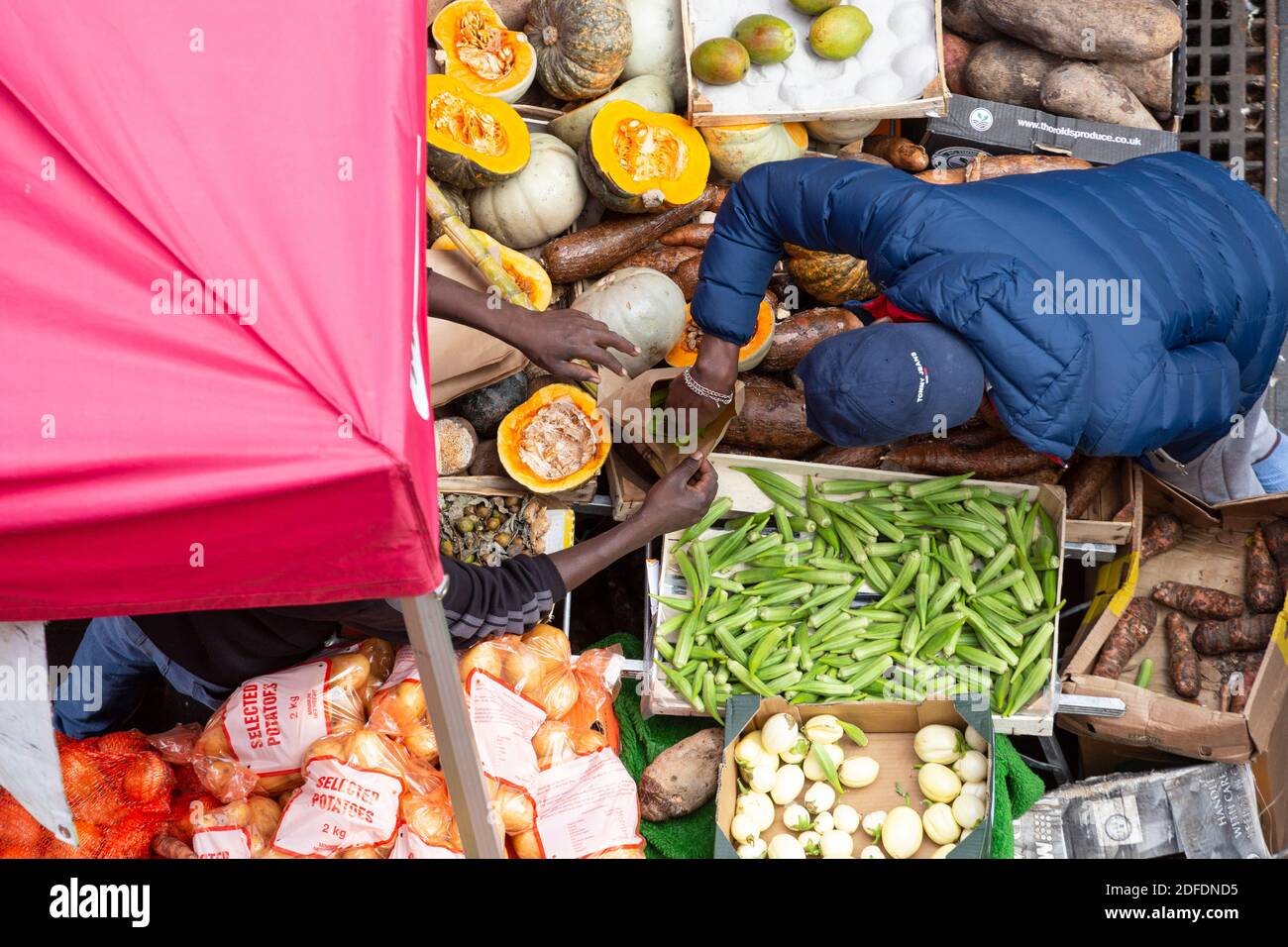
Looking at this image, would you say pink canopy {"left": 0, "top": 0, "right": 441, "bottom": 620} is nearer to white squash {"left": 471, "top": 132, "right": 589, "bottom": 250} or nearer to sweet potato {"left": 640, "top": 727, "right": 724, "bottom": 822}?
sweet potato {"left": 640, "top": 727, "right": 724, "bottom": 822}

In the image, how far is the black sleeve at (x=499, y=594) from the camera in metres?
2.77

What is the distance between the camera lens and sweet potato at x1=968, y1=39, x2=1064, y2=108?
4902mm

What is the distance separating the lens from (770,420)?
3.97 meters

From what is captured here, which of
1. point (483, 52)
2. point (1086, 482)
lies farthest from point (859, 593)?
point (483, 52)

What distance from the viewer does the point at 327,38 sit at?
1.99 metres

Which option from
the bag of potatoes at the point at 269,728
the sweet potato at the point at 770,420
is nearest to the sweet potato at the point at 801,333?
the sweet potato at the point at 770,420

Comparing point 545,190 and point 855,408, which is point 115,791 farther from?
point 545,190

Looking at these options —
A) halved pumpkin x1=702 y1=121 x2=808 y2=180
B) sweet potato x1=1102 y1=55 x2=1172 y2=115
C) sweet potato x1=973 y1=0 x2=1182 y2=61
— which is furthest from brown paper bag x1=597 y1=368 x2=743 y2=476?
sweet potato x1=1102 y1=55 x2=1172 y2=115

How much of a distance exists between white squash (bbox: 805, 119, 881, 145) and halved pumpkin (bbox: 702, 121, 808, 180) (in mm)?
141

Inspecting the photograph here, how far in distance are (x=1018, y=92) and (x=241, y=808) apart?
4480mm

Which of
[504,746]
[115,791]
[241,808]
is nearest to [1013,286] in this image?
[504,746]

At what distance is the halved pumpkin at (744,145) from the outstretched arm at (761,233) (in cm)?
121
